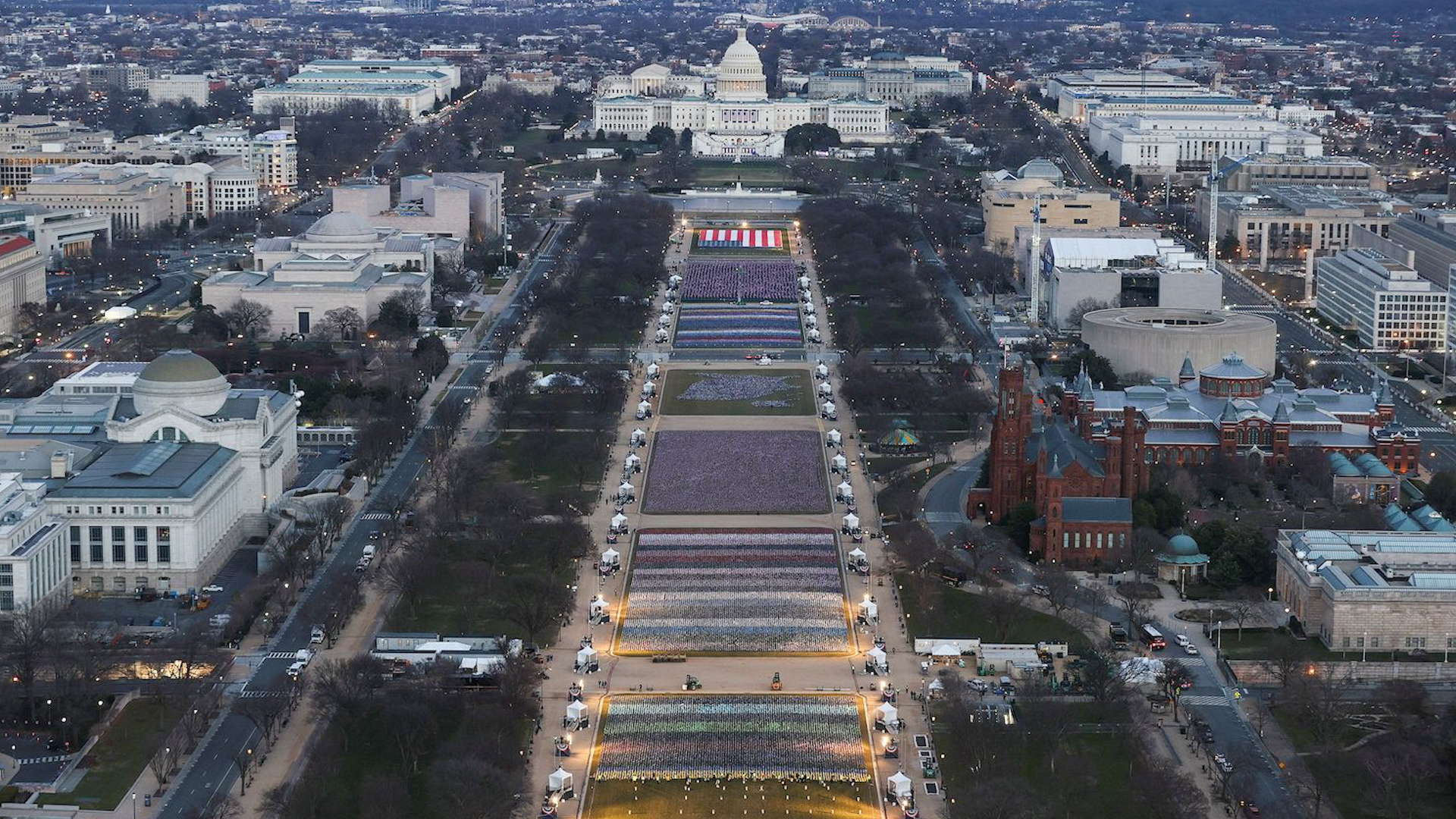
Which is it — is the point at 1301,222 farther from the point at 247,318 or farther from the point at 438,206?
the point at 247,318

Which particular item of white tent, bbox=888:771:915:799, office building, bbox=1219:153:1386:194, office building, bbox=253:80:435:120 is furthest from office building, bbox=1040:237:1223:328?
office building, bbox=253:80:435:120

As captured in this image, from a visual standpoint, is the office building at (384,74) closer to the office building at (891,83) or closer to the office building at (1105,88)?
the office building at (891,83)

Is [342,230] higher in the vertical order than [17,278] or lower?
higher

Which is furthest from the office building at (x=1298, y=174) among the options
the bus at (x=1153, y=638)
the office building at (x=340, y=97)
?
the bus at (x=1153, y=638)

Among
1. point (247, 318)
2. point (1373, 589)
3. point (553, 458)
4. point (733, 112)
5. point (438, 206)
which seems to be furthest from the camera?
point (733, 112)

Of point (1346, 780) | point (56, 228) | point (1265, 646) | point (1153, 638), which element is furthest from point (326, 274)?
Answer: point (1346, 780)

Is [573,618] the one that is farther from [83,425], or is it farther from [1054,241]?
[1054,241]

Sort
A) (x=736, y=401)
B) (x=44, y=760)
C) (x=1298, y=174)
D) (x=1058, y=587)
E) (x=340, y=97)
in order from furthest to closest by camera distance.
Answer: (x=340, y=97)
(x=1298, y=174)
(x=736, y=401)
(x=1058, y=587)
(x=44, y=760)
